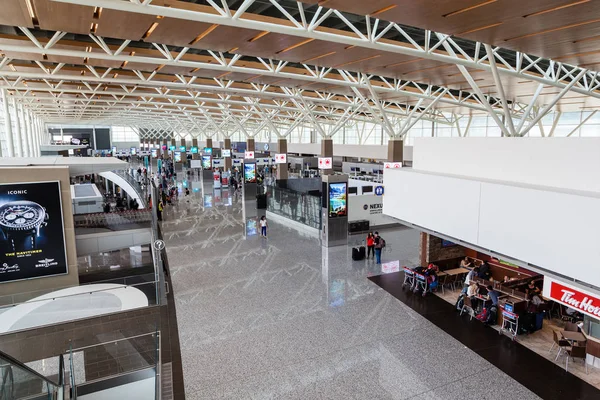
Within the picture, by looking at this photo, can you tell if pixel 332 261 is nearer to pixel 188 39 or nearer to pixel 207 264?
pixel 207 264

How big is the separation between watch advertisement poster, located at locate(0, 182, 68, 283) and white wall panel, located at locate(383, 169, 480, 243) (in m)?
9.12

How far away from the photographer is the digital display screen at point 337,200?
1772 centimetres

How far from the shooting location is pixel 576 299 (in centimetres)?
748

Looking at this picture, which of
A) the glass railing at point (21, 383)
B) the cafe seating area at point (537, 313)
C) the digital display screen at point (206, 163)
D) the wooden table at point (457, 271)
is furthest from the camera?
the digital display screen at point (206, 163)

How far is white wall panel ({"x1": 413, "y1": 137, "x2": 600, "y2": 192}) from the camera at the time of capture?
734cm

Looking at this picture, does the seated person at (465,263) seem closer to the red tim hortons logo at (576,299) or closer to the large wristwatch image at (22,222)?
the red tim hortons logo at (576,299)

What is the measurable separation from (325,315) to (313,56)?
7.39 m

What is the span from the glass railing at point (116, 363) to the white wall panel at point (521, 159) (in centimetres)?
798

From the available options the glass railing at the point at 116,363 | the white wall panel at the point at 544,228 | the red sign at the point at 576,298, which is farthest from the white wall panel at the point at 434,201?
the glass railing at the point at 116,363

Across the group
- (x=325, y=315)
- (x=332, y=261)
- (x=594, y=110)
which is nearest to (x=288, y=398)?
(x=325, y=315)

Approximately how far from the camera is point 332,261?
1534cm

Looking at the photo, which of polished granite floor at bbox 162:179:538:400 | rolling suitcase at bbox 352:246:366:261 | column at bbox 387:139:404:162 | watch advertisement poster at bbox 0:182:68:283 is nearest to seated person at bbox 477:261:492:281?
polished granite floor at bbox 162:179:538:400

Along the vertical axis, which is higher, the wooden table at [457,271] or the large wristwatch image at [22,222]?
the large wristwatch image at [22,222]

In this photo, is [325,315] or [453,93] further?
[453,93]
